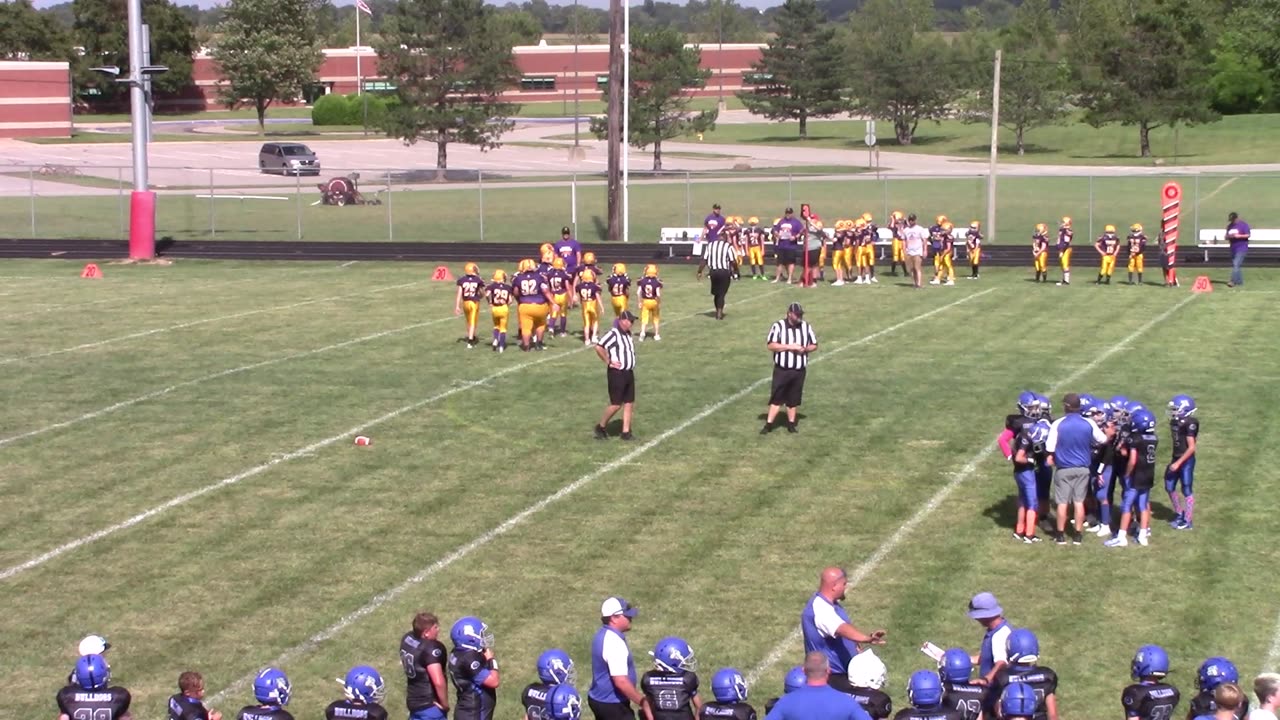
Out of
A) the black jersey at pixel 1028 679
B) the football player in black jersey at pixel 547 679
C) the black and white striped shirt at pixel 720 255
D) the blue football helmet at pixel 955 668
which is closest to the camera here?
the football player in black jersey at pixel 547 679

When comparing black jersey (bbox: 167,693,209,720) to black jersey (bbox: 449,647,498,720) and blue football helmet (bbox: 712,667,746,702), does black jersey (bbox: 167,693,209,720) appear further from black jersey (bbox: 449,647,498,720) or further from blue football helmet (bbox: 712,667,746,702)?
blue football helmet (bbox: 712,667,746,702)

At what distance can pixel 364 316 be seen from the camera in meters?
27.1

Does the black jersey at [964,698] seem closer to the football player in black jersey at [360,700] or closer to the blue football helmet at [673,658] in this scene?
the blue football helmet at [673,658]

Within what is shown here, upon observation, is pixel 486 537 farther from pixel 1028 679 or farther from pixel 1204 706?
pixel 1204 706

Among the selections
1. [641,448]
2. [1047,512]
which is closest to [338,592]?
[641,448]

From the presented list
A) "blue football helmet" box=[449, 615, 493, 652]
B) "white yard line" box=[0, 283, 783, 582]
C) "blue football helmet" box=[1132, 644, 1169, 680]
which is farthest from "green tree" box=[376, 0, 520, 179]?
"blue football helmet" box=[1132, 644, 1169, 680]

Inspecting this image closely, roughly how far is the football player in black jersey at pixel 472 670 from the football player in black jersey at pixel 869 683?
2.09 metres

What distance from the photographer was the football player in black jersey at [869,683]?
308 inches

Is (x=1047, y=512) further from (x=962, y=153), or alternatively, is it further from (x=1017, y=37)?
(x=1017, y=37)

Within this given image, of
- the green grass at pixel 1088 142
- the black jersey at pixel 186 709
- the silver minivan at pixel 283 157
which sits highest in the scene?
the green grass at pixel 1088 142

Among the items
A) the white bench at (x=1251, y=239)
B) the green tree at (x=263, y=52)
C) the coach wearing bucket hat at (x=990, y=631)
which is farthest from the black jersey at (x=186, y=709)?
the green tree at (x=263, y=52)

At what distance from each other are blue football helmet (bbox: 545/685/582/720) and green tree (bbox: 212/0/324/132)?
87.7 metres

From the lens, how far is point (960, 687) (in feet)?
27.5

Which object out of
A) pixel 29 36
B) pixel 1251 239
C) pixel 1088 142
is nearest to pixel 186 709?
pixel 1251 239
